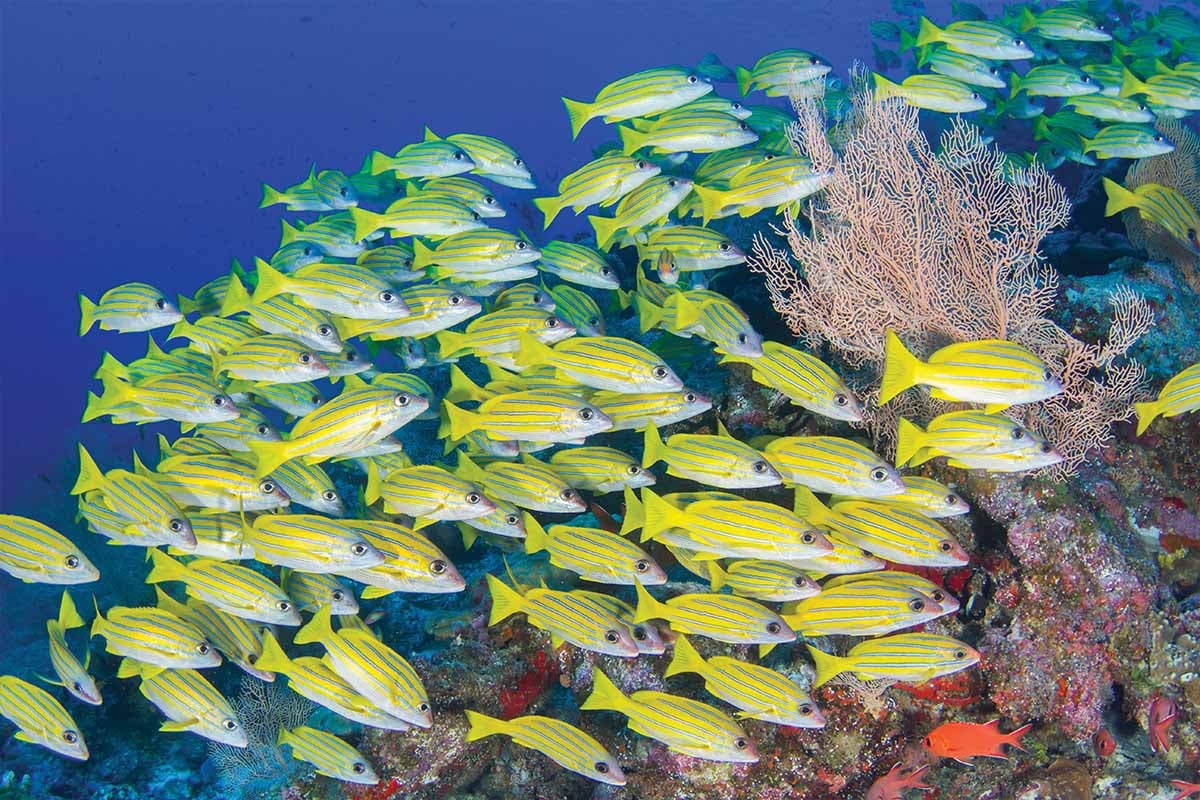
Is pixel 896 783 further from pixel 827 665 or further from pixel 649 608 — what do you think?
pixel 649 608

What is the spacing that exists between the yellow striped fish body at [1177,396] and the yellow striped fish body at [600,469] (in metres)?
3.02

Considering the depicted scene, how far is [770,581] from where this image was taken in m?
3.79

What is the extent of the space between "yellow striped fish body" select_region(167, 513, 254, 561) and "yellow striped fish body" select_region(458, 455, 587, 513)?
1.61 metres

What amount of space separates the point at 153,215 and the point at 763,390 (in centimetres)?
7149

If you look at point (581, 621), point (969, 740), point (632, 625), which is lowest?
point (969, 740)

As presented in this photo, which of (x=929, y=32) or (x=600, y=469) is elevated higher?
(x=929, y=32)

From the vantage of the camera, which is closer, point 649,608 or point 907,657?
point 907,657

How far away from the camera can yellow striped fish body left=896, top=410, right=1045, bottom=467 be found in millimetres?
3664

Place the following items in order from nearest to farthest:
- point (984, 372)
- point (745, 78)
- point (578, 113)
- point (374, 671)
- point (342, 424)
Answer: point (984, 372) → point (374, 671) → point (342, 424) → point (578, 113) → point (745, 78)

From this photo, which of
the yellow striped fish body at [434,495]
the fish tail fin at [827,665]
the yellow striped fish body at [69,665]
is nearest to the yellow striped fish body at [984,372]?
the fish tail fin at [827,665]

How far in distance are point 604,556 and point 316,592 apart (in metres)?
1.94

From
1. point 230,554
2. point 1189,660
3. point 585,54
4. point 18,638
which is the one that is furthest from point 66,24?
point 1189,660

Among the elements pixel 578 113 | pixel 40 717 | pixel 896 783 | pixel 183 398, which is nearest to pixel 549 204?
pixel 578 113

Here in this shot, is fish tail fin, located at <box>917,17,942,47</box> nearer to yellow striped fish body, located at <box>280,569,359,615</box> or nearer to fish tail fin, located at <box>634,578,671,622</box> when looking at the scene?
fish tail fin, located at <box>634,578,671,622</box>
